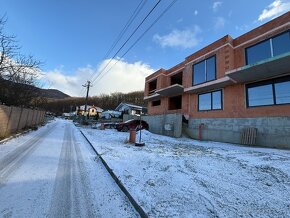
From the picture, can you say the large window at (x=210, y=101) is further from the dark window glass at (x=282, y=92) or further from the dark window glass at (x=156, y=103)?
the dark window glass at (x=156, y=103)

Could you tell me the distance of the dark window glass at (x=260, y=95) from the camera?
13.5m

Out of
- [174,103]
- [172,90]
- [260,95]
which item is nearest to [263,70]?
[260,95]

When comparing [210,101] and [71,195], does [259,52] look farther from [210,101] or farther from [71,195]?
[71,195]

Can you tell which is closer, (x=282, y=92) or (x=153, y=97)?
(x=282, y=92)

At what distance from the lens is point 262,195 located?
4.23m

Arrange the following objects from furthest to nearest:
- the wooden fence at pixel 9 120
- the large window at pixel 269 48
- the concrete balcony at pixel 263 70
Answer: the wooden fence at pixel 9 120, the large window at pixel 269 48, the concrete balcony at pixel 263 70

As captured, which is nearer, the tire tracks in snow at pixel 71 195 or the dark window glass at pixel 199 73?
the tire tracks in snow at pixel 71 195

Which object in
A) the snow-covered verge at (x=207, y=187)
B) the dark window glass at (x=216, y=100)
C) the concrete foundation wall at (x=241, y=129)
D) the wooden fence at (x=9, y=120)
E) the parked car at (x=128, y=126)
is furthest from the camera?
the parked car at (x=128, y=126)

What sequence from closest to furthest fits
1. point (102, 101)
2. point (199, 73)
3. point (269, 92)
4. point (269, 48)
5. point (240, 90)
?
point (269, 92)
point (269, 48)
point (240, 90)
point (199, 73)
point (102, 101)

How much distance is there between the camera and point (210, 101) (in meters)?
18.5

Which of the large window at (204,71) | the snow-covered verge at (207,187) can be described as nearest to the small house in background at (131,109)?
the large window at (204,71)

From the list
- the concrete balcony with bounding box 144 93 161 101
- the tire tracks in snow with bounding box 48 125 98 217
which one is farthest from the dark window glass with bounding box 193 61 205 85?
the tire tracks in snow with bounding box 48 125 98 217

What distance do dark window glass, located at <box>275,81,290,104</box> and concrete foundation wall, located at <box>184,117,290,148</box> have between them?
3.88 feet

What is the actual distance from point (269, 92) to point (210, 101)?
5508 mm
